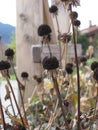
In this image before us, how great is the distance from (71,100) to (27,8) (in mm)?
824

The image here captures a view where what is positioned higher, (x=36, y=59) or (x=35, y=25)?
(x=35, y=25)

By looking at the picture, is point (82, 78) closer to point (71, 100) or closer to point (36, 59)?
point (36, 59)

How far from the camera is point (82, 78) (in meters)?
1.60

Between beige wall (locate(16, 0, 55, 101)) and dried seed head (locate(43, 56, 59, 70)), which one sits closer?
dried seed head (locate(43, 56, 59, 70))

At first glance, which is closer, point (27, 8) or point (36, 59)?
point (36, 59)

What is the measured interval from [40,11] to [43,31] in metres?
0.98

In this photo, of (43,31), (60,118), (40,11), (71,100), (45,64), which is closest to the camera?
(45,64)

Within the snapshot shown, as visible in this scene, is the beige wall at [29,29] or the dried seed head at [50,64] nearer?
the dried seed head at [50,64]

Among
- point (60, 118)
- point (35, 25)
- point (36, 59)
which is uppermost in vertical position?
point (35, 25)

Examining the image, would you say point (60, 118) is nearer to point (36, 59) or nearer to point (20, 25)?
point (36, 59)

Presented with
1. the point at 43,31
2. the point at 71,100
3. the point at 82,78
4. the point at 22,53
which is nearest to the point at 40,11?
the point at 22,53

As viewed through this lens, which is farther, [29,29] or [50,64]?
[29,29]

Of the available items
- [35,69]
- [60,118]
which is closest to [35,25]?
[35,69]

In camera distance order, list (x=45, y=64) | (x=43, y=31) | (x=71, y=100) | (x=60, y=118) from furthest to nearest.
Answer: (x=60, y=118) < (x=71, y=100) < (x=43, y=31) < (x=45, y=64)
